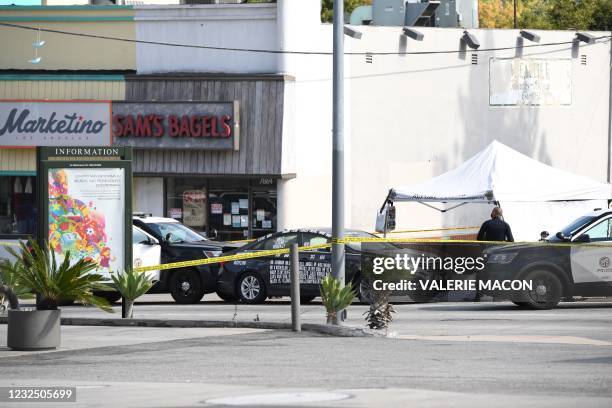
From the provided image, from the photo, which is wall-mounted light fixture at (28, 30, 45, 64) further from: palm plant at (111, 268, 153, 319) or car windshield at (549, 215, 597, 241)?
car windshield at (549, 215, 597, 241)

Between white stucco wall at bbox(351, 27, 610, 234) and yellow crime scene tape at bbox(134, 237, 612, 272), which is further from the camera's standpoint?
white stucco wall at bbox(351, 27, 610, 234)

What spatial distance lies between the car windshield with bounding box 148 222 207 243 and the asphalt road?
7.17 m

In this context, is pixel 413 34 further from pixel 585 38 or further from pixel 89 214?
pixel 89 214

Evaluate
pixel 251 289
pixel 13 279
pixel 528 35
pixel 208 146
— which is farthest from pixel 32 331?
pixel 528 35

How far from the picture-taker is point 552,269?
2205 cm

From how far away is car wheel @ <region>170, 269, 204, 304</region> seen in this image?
25.8m

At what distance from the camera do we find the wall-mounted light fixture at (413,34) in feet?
124

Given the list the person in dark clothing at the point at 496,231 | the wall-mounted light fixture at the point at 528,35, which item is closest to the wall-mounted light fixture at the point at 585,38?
the wall-mounted light fixture at the point at 528,35

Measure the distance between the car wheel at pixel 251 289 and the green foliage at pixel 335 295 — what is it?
683cm

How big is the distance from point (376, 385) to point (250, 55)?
25.1m

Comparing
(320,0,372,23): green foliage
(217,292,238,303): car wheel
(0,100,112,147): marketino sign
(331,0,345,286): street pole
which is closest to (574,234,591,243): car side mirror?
(331,0,345,286): street pole

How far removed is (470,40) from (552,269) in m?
17.5

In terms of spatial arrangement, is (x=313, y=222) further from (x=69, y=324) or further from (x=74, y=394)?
(x=74, y=394)

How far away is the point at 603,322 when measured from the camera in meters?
20.0
